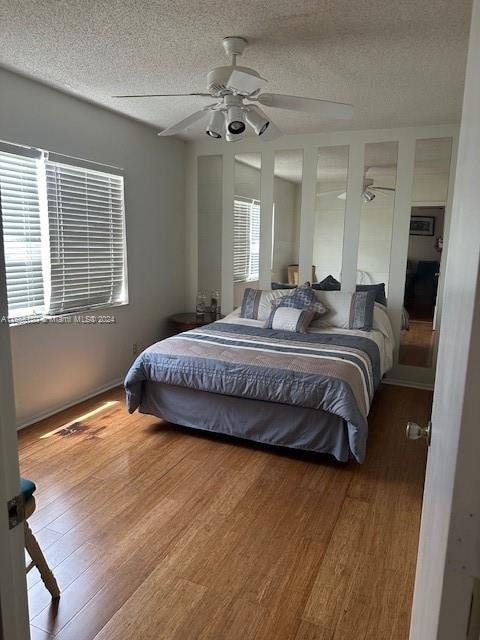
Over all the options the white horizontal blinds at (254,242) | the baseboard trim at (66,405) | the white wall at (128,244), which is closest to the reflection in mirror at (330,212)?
the white horizontal blinds at (254,242)

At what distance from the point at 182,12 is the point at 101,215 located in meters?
2.04

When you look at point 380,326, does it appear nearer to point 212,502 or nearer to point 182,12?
point 212,502

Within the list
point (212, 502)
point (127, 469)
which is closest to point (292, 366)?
point (212, 502)

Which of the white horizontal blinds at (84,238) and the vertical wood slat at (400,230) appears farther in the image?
the vertical wood slat at (400,230)

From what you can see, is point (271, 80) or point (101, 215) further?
point (101, 215)

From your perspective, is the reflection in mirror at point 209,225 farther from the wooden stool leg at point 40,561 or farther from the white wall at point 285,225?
the wooden stool leg at point 40,561

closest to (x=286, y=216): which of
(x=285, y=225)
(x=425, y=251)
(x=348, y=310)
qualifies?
(x=285, y=225)

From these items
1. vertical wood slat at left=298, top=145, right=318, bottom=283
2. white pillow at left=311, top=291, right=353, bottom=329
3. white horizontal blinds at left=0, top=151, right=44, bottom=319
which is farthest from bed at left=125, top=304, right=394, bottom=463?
vertical wood slat at left=298, top=145, right=318, bottom=283

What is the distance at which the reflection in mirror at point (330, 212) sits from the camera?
14.3ft

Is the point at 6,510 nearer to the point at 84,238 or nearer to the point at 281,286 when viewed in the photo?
the point at 84,238

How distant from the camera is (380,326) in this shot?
157 inches

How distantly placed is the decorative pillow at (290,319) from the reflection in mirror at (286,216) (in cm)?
83

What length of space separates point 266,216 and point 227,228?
0.48 metres

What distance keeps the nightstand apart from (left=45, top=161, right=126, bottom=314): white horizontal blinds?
734mm
